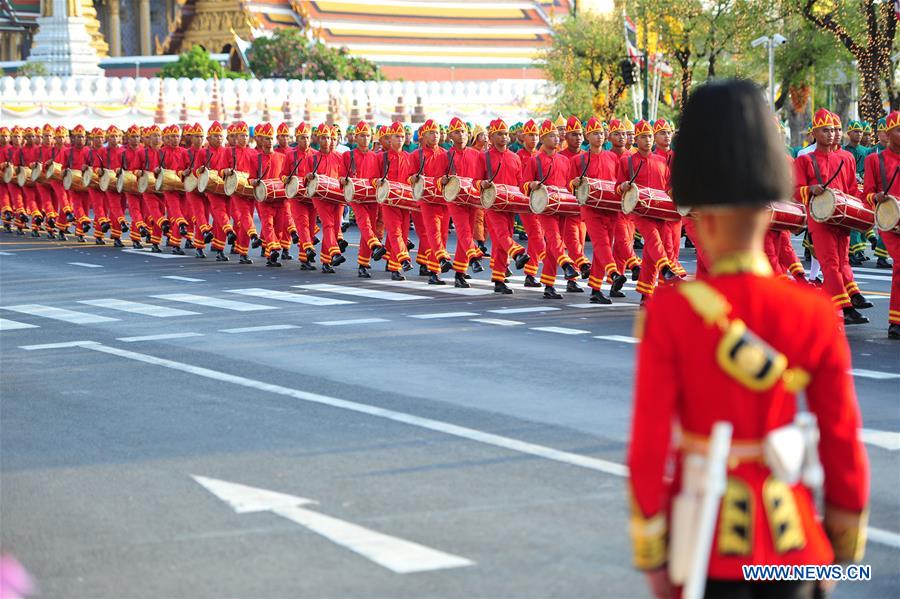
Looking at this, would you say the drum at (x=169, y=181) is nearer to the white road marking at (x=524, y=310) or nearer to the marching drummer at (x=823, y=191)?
the white road marking at (x=524, y=310)

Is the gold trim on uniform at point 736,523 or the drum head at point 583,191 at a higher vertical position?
the drum head at point 583,191

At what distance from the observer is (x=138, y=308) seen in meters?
17.5

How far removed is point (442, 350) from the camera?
1338cm

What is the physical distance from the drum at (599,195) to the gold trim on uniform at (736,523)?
551 inches

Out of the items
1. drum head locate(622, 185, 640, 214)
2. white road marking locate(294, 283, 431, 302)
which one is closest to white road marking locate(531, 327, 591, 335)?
drum head locate(622, 185, 640, 214)

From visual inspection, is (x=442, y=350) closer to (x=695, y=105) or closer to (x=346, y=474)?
(x=346, y=474)

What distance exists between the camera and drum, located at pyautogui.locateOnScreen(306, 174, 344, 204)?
22531 mm

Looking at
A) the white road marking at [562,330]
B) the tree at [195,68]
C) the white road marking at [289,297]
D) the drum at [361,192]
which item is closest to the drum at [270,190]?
the drum at [361,192]

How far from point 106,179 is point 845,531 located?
87.1ft

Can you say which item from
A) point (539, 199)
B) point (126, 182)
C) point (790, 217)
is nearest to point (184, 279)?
point (539, 199)

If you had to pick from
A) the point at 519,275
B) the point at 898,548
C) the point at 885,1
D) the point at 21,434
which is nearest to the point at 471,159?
the point at 519,275

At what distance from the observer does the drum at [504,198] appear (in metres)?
18.8

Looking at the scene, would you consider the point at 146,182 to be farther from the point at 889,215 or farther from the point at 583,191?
the point at 889,215

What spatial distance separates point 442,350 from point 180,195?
14.2 metres
